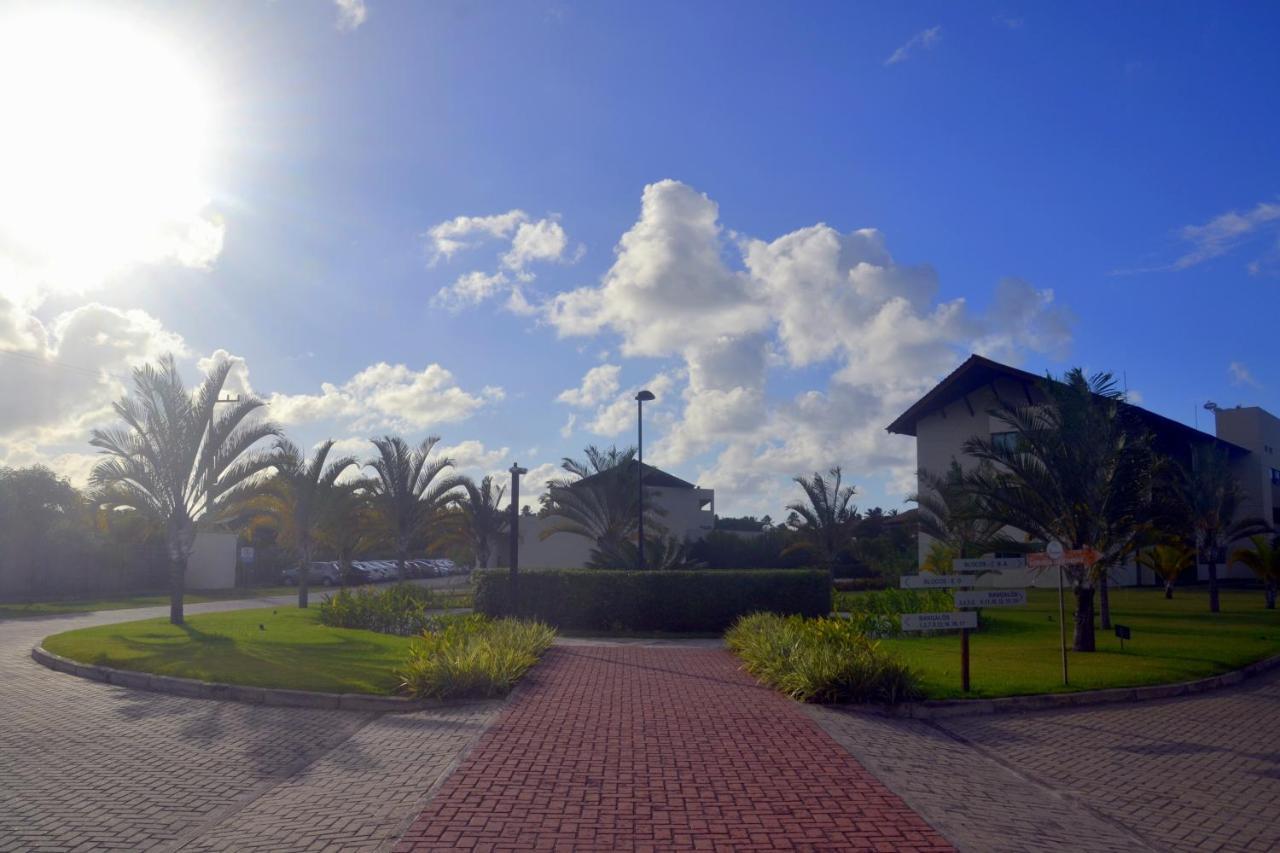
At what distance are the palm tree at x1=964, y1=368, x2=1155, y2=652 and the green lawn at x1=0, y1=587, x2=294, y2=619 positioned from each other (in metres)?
24.7

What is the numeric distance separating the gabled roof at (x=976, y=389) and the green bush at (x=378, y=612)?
21.2 meters

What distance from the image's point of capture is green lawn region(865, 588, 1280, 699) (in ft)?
43.1

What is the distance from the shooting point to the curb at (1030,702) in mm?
11273

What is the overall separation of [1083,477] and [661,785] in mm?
11769

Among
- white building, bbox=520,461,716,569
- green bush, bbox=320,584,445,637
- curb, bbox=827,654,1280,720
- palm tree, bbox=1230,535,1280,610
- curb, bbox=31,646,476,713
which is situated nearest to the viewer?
curb, bbox=31,646,476,713

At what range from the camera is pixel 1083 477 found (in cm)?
1684

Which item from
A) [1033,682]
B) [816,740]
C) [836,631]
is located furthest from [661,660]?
[816,740]

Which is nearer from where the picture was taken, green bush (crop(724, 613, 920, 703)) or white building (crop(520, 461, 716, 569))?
green bush (crop(724, 613, 920, 703))

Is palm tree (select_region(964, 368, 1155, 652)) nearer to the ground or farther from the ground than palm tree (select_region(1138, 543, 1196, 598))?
farther from the ground

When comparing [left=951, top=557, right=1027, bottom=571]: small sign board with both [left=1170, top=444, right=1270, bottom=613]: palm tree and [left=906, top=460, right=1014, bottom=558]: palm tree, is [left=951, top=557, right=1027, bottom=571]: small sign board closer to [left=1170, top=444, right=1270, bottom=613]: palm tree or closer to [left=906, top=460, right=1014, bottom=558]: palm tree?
[left=906, top=460, right=1014, bottom=558]: palm tree

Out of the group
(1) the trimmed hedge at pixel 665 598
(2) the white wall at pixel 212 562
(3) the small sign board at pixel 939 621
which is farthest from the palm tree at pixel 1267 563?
(2) the white wall at pixel 212 562

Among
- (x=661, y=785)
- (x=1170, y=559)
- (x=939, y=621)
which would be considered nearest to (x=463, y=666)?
(x=661, y=785)

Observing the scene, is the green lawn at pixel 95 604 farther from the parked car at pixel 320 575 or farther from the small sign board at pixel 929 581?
the small sign board at pixel 929 581

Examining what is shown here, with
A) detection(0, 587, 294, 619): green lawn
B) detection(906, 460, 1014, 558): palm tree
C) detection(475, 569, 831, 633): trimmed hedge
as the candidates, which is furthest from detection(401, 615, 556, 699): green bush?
detection(0, 587, 294, 619): green lawn
